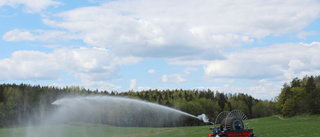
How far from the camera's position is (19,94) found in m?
120

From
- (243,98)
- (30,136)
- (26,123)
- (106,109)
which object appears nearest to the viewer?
(30,136)

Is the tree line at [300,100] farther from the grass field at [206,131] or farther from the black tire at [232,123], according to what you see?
the black tire at [232,123]

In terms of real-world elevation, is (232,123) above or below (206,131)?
above

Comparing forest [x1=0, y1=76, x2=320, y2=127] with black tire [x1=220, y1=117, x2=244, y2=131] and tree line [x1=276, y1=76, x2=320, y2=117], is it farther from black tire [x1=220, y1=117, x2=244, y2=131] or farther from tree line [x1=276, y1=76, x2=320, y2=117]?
black tire [x1=220, y1=117, x2=244, y2=131]

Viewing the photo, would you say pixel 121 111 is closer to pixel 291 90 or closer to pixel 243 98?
pixel 291 90

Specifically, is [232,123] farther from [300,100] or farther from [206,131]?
[300,100]

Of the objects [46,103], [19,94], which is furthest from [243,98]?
[19,94]

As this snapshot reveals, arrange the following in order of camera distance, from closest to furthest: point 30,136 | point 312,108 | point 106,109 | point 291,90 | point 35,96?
point 30,136 → point 312,108 → point 291,90 → point 35,96 → point 106,109

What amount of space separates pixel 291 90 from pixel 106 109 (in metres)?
77.9

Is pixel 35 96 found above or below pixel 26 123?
above

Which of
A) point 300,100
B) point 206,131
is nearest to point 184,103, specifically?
point 300,100

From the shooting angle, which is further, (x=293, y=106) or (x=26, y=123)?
(x=26, y=123)

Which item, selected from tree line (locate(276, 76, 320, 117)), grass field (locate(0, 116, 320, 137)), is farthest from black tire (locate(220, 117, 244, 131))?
tree line (locate(276, 76, 320, 117))

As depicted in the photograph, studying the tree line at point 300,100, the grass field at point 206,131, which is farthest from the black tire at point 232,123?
the tree line at point 300,100
